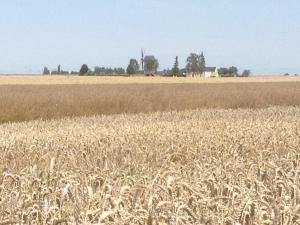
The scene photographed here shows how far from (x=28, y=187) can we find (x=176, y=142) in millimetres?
4357

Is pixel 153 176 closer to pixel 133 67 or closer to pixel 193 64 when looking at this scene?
pixel 133 67

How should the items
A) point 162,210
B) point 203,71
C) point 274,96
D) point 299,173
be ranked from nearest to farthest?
1. point 162,210
2. point 299,173
3. point 274,96
4. point 203,71

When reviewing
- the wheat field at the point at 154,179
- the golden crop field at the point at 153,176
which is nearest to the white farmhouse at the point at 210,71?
the golden crop field at the point at 153,176

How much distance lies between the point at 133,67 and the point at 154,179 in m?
106

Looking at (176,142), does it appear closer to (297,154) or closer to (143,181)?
(297,154)

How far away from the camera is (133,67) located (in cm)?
10888

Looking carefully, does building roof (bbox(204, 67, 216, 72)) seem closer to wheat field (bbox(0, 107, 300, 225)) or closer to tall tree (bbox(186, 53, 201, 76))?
tall tree (bbox(186, 53, 201, 76))

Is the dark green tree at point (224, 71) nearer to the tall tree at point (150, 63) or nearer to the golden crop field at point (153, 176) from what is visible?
the tall tree at point (150, 63)

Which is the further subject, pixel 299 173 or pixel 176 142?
pixel 176 142

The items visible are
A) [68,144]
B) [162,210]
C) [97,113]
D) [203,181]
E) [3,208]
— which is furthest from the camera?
[97,113]

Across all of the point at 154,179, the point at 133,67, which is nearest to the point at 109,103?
the point at 154,179

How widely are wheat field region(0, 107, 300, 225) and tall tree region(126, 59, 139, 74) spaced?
3798 inches

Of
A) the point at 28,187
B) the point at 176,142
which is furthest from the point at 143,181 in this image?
the point at 176,142

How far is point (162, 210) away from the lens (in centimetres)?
290
